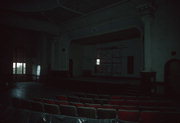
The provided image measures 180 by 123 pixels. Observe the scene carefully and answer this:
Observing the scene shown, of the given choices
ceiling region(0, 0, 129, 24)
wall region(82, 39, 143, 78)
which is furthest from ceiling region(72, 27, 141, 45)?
ceiling region(0, 0, 129, 24)

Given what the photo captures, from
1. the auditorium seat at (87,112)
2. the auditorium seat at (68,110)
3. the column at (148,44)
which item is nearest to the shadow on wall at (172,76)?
the column at (148,44)

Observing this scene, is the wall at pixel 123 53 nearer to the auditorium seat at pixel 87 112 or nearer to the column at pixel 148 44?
the column at pixel 148 44

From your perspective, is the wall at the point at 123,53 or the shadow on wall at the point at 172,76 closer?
the shadow on wall at the point at 172,76

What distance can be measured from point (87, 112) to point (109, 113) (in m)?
0.59

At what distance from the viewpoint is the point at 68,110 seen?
4.33m

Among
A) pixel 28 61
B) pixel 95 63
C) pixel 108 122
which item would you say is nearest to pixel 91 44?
pixel 95 63

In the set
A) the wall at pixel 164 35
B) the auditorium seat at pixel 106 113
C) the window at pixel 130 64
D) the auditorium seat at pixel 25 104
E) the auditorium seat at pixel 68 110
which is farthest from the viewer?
the window at pixel 130 64

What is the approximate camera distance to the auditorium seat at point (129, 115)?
3.76 meters

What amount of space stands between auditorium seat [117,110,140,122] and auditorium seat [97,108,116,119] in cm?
16

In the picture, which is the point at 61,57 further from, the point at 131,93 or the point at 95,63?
the point at 131,93

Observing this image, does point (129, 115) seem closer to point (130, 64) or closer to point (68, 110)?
point (68, 110)

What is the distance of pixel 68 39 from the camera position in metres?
17.9

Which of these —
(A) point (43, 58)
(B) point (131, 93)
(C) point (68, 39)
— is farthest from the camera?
(A) point (43, 58)

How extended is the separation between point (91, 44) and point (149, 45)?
39.1 ft
